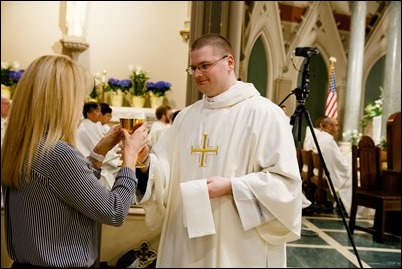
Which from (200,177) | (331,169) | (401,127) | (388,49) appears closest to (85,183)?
(200,177)

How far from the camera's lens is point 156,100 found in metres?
1.66

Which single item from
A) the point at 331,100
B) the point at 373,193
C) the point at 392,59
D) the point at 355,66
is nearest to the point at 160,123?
the point at 331,100

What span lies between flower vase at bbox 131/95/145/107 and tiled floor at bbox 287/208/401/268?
0.87 m

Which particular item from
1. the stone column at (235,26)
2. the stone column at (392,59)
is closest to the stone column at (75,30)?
the stone column at (235,26)

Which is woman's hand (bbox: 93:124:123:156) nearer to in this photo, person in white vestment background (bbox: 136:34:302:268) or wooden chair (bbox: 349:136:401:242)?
person in white vestment background (bbox: 136:34:302:268)

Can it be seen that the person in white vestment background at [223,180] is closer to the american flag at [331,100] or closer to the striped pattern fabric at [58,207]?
the striped pattern fabric at [58,207]

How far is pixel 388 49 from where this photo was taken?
3016 millimetres

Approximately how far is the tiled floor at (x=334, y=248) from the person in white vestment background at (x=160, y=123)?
0.77 metres

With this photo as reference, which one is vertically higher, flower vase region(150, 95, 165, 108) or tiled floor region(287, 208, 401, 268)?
flower vase region(150, 95, 165, 108)

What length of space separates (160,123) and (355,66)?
0.98 m

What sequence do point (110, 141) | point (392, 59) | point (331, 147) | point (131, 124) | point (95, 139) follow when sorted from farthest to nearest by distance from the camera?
point (392, 59) → point (331, 147) → point (95, 139) → point (110, 141) → point (131, 124)

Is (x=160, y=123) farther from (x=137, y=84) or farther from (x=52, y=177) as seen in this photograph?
(x=52, y=177)

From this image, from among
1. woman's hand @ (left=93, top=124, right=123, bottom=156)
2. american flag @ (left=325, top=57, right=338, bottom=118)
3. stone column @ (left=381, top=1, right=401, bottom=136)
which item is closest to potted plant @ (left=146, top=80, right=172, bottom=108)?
woman's hand @ (left=93, top=124, right=123, bottom=156)

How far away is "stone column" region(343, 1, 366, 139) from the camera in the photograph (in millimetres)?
1867
